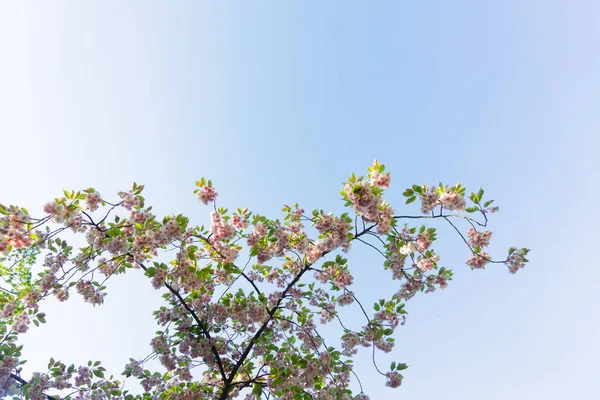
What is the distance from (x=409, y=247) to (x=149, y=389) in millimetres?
5014

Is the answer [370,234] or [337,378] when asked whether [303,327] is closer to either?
[337,378]

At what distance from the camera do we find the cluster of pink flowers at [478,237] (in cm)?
532

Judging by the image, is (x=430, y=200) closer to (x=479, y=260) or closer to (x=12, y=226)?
(x=479, y=260)

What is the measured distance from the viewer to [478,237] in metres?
5.38

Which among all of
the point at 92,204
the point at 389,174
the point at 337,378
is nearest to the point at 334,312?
the point at 337,378

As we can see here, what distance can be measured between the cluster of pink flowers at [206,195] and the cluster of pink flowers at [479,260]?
4.28 meters

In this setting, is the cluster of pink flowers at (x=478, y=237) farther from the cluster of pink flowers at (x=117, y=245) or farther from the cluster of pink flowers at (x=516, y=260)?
the cluster of pink flowers at (x=117, y=245)

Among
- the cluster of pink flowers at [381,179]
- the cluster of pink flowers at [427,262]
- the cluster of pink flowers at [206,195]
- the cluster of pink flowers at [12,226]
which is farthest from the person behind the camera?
the cluster of pink flowers at [427,262]

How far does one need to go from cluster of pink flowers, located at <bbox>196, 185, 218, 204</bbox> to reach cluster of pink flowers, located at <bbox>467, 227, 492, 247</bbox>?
409cm

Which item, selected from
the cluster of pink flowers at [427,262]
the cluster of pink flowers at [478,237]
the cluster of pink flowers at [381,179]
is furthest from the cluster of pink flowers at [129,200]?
the cluster of pink flowers at [478,237]

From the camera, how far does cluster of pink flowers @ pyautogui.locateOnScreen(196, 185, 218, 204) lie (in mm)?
5480

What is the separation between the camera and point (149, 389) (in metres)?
5.90

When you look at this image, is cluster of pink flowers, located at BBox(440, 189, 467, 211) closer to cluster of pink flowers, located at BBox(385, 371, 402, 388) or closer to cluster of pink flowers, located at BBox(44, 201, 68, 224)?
cluster of pink flowers, located at BBox(385, 371, 402, 388)

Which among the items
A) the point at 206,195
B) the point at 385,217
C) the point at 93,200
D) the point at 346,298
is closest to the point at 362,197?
the point at 385,217
